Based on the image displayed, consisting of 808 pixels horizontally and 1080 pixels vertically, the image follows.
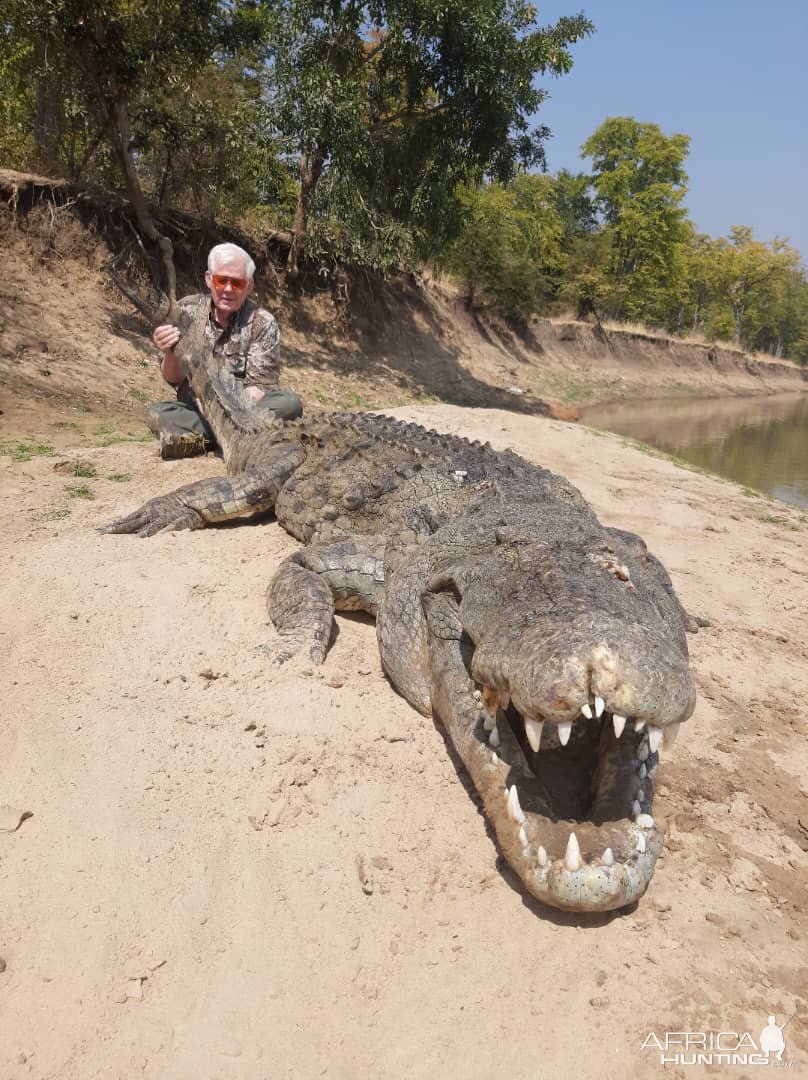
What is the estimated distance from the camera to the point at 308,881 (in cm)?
228

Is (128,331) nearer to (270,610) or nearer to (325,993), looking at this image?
(270,610)

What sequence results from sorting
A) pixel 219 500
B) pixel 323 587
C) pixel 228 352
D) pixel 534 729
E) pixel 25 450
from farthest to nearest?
1. pixel 25 450
2. pixel 228 352
3. pixel 219 500
4. pixel 323 587
5. pixel 534 729

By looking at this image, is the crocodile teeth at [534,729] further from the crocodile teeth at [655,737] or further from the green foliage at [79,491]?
the green foliage at [79,491]

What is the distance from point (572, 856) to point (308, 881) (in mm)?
929

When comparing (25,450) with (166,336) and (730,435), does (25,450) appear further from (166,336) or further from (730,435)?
(730,435)

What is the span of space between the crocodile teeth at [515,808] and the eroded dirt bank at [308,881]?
0.35 metres

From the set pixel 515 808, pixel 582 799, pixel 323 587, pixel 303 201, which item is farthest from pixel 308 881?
pixel 303 201

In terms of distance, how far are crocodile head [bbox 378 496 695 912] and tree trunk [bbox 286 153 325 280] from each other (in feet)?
46.9

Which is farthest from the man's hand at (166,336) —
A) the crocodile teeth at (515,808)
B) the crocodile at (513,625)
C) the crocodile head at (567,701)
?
the crocodile teeth at (515,808)

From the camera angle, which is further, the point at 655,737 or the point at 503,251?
the point at 503,251

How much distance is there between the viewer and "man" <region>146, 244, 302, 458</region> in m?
6.29

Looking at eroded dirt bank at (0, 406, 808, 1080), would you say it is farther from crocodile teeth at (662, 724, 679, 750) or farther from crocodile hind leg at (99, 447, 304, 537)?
crocodile hind leg at (99, 447, 304, 537)

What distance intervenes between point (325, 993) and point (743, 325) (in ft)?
232

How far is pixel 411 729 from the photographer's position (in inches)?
121
